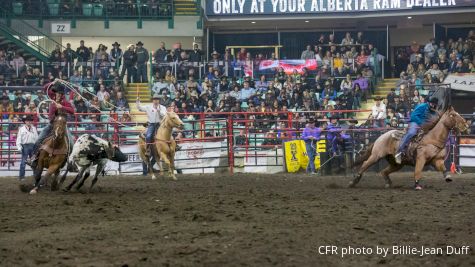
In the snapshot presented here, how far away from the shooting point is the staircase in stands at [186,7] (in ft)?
112

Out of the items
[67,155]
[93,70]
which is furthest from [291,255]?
[93,70]

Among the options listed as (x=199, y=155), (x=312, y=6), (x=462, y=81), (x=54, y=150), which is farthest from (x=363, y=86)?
(x=54, y=150)

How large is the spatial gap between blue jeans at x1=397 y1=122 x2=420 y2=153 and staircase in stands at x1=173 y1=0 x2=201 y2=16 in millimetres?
20778

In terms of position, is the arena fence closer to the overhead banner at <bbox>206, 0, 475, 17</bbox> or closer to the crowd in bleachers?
the overhead banner at <bbox>206, 0, 475, 17</bbox>

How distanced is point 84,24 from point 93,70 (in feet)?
15.9

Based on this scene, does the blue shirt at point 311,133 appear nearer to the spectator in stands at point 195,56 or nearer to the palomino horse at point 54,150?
the palomino horse at point 54,150

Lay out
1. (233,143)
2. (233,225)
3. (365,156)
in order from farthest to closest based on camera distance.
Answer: (233,143)
(365,156)
(233,225)

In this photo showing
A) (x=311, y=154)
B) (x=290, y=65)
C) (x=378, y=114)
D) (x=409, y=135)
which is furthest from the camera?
(x=290, y=65)

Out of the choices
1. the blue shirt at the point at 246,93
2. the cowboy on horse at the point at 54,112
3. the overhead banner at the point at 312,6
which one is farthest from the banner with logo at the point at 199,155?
the overhead banner at the point at 312,6

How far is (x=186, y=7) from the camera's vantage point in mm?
34656

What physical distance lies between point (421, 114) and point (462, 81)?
14.2 metres

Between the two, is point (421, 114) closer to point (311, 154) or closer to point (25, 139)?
point (311, 154)

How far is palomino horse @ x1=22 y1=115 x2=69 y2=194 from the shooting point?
532 inches

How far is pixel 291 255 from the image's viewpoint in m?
7.31
